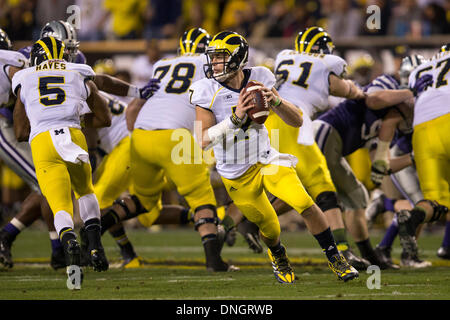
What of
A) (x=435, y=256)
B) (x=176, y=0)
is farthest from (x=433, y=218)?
(x=176, y=0)

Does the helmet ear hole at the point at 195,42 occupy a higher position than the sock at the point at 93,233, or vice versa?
the helmet ear hole at the point at 195,42

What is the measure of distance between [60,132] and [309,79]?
198cm

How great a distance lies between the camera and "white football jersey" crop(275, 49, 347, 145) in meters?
6.38

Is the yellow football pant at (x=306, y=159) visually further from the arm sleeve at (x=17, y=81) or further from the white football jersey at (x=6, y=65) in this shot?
the white football jersey at (x=6, y=65)

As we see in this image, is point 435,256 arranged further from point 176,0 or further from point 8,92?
point 176,0

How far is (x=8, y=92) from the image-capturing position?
649cm

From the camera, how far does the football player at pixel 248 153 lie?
5172 millimetres

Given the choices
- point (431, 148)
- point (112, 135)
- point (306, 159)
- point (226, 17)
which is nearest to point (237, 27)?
point (226, 17)

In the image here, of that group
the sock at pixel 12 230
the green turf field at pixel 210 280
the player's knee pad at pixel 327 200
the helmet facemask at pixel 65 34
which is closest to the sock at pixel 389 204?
the green turf field at pixel 210 280

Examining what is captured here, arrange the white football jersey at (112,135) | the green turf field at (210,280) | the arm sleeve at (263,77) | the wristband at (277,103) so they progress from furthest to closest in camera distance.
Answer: the white football jersey at (112,135), the arm sleeve at (263,77), the wristband at (277,103), the green turf field at (210,280)

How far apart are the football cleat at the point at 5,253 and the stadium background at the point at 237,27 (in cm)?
388

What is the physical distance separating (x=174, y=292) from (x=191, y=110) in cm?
201

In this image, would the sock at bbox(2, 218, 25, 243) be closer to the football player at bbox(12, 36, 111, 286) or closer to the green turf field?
the green turf field

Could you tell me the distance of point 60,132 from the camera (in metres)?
5.54
